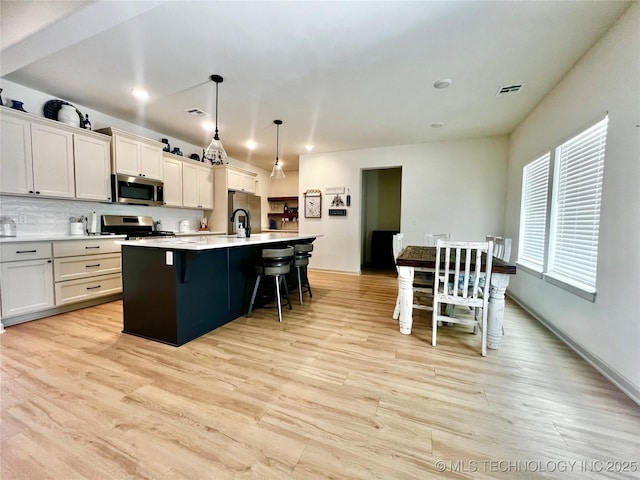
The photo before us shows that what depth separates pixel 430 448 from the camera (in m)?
1.23

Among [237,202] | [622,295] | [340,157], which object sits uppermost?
[340,157]

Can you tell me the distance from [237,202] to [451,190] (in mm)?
4339

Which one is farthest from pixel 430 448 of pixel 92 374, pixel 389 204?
pixel 389 204

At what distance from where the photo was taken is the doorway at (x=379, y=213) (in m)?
6.52

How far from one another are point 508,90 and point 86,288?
5628 millimetres

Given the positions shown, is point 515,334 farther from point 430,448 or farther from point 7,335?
point 7,335

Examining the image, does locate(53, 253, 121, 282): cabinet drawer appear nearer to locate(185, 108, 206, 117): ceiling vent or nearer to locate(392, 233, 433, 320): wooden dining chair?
locate(185, 108, 206, 117): ceiling vent

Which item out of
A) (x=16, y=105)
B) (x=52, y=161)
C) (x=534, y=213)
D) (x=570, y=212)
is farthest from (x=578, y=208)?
(x=16, y=105)

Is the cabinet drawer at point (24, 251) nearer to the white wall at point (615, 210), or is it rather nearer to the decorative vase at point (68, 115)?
the decorative vase at point (68, 115)

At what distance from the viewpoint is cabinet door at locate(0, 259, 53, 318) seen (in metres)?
2.55

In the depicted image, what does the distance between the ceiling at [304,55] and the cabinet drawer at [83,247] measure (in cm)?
171

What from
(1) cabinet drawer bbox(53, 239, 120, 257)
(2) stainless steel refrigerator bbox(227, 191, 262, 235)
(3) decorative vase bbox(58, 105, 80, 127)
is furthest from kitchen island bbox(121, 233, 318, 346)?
(2) stainless steel refrigerator bbox(227, 191, 262, 235)

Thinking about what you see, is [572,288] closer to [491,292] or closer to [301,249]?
[491,292]

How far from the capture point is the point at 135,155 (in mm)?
3832
